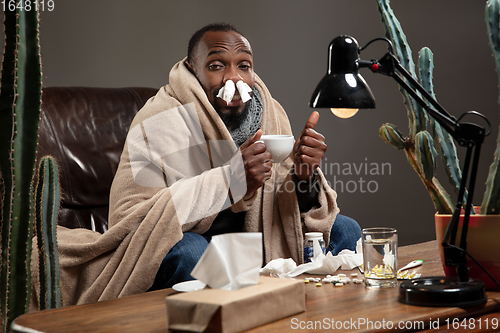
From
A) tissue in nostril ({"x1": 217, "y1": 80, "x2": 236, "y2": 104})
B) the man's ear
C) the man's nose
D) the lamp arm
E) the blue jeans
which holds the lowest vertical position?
the blue jeans

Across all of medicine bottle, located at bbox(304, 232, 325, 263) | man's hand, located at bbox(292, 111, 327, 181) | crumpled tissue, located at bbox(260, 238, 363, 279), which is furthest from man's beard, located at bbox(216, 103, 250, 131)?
crumpled tissue, located at bbox(260, 238, 363, 279)

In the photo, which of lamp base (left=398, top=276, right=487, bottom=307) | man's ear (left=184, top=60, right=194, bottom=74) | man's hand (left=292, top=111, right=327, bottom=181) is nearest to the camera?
lamp base (left=398, top=276, right=487, bottom=307)

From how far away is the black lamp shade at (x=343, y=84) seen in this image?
32.0 inches

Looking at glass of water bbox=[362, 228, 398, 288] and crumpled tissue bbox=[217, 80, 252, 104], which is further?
crumpled tissue bbox=[217, 80, 252, 104]

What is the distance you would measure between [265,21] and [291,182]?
1564 mm

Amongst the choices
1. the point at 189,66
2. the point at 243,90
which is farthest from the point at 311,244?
the point at 189,66

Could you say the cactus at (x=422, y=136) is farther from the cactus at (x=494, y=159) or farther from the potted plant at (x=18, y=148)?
the potted plant at (x=18, y=148)

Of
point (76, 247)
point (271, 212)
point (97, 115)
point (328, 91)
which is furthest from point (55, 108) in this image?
point (328, 91)

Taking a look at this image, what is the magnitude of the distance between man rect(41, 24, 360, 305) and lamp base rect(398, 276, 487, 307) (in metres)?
0.58

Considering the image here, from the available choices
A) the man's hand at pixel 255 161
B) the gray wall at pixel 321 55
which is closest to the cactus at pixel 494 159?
the man's hand at pixel 255 161

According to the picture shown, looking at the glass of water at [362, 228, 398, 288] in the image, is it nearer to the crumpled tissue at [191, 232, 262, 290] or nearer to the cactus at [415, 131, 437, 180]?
the cactus at [415, 131, 437, 180]

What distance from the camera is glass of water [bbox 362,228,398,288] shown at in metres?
0.90

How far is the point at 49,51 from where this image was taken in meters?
2.38

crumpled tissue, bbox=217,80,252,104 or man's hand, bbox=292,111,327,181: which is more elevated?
crumpled tissue, bbox=217,80,252,104
